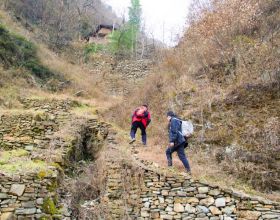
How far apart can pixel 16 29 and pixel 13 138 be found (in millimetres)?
12449

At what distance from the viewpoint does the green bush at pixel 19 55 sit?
2042 centimetres

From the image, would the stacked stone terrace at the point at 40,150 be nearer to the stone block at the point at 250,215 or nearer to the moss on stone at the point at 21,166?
the moss on stone at the point at 21,166

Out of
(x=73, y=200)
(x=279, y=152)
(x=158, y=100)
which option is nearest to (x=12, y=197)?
(x=73, y=200)

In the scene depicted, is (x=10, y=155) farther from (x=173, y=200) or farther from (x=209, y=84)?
(x=209, y=84)

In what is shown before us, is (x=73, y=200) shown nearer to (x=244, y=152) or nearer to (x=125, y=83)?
(x=244, y=152)

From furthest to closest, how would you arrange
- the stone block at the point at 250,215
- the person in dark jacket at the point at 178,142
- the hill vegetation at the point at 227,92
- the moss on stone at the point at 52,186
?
the hill vegetation at the point at 227,92 → the person in dark jacket at the point at 178,142 → the moss on stone at the point at 52,186 → the stone block at the point at 250,215

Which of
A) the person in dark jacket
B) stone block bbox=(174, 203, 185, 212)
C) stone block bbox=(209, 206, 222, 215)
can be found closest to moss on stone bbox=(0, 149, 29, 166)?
the person in dark jacket

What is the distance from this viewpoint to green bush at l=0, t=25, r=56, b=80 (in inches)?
804

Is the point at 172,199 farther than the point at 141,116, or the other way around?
the point at 141,116

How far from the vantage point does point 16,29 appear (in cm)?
2436

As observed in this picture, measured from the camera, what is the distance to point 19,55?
69.3 ft

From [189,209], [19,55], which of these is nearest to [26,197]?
[189,209]

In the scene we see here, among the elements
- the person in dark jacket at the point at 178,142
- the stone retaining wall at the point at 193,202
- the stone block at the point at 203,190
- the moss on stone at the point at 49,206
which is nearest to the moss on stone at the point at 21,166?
the moss on stone at the point at 49,206

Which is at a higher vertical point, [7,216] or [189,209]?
[189,209]
